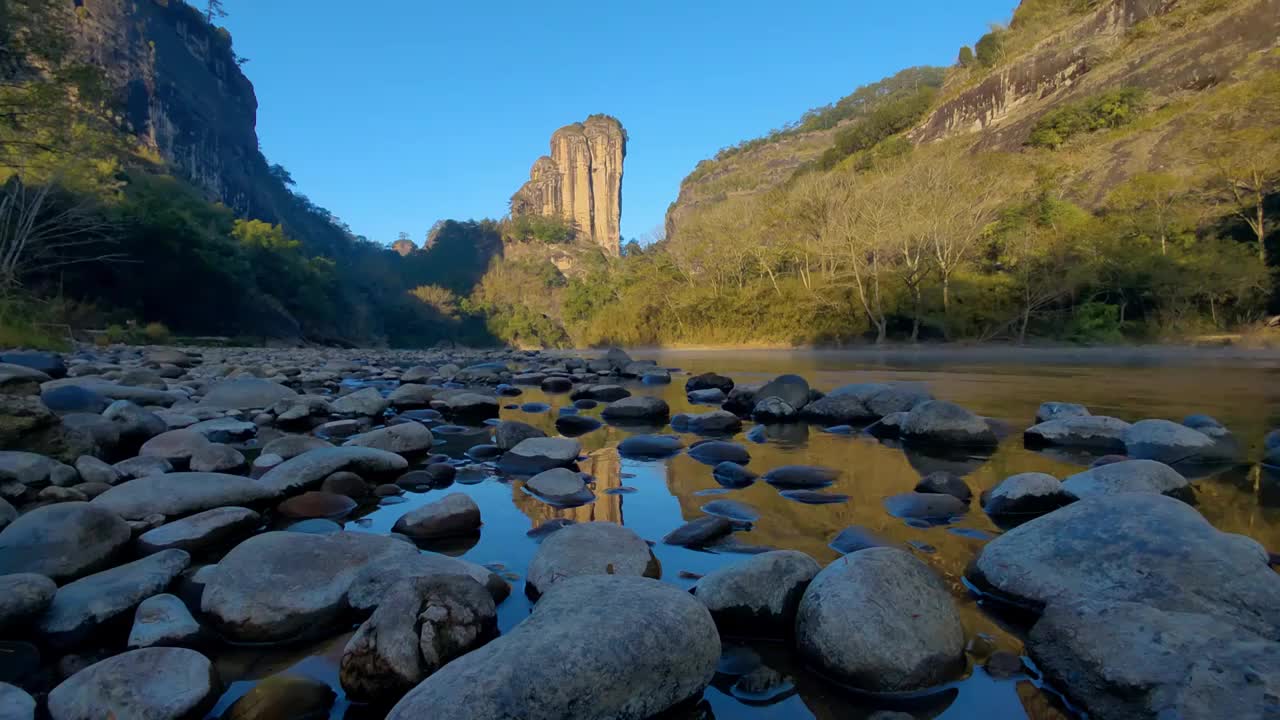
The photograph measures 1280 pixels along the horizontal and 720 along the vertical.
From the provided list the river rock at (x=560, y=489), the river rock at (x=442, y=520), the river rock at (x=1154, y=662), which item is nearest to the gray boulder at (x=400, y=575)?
the river rock at (x=442, y=520)

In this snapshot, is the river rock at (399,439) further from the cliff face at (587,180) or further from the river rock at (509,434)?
the cliff face at (587,180)

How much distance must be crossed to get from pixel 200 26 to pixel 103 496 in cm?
8848

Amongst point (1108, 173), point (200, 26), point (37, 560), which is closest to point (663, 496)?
point (37, 560)

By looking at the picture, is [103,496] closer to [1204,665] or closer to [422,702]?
[422,702]

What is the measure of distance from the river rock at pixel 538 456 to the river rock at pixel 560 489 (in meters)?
0.45

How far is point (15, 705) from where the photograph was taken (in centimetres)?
117

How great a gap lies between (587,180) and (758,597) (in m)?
110

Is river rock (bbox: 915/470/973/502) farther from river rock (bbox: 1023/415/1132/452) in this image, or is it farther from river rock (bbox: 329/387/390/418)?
river rock (bbox: 329/387/390/418)

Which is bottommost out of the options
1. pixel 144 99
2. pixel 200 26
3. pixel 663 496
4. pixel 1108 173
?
pixel 663 496

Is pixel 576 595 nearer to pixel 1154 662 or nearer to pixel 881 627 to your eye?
Result: pixel 881 627

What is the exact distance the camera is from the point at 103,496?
244 centimetres

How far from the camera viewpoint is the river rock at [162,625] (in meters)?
1.56

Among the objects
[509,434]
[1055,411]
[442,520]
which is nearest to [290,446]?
[509,434]

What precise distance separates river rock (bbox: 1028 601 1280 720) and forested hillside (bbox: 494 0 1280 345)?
86.0ft
